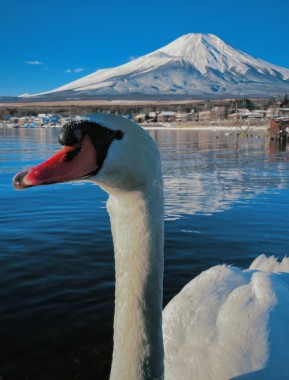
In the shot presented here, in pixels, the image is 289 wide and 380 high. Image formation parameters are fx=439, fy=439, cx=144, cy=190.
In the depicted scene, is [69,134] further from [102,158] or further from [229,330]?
[229,330]

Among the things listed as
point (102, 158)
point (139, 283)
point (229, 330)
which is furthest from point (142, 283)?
point (229, 330)

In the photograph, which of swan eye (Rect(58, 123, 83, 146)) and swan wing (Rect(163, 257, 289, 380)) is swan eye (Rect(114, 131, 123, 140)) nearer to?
swan eye (Rect(58, 123, 83, 146))

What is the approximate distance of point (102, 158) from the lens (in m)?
2.17

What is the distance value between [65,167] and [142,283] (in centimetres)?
78

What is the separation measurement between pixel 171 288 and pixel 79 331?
1.52 metres

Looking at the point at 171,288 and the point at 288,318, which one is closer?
the point at 288,318

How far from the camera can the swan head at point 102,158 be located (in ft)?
6.77

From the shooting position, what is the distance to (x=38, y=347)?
4.40m

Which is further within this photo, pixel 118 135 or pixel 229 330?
pixel 229 330

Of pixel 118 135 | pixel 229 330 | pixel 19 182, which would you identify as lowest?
pixel 229 330

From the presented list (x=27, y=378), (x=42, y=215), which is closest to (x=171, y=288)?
(x=27, y=378)

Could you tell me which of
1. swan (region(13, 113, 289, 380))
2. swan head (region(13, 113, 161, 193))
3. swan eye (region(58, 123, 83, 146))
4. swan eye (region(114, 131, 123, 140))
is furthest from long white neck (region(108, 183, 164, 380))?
swan eye (region(58, 123, 83, 146))

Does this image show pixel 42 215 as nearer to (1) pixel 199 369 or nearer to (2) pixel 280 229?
(2) pixel 280 229

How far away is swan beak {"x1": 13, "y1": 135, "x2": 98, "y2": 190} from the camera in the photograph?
2059mm
